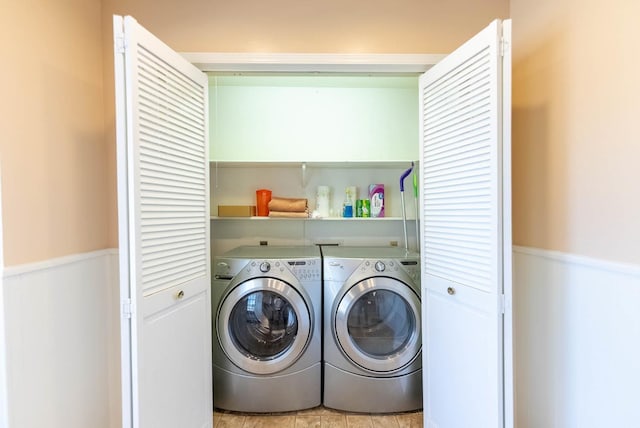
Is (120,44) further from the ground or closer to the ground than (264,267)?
further from the ground

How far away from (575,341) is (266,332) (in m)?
1.59

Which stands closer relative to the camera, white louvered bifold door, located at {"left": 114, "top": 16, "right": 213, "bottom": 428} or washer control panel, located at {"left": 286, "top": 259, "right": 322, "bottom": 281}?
white louvered bifold door, located at {"left": 114, "top": 16, "right": 213, "bottom": 428}

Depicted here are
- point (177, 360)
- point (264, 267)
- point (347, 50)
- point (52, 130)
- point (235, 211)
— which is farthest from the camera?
point (235, 211)

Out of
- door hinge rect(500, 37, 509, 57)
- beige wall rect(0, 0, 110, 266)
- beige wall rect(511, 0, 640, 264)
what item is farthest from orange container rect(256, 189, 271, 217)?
door hinge rect(500, 37, 509, 57)

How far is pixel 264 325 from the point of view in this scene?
215 centimetres

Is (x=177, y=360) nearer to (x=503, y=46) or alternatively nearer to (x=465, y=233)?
(x=465, y=233)

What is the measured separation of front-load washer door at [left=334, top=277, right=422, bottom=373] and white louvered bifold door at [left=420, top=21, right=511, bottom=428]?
0.69 ft

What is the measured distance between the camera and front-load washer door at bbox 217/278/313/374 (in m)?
2.07

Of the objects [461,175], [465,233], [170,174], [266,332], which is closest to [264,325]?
[266,332]

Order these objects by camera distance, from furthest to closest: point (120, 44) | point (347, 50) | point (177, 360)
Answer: point (347, 50) < point (177, 360) < point (120, 44)

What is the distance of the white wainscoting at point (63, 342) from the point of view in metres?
1.28

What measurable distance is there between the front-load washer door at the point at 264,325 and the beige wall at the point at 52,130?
0.81 metres

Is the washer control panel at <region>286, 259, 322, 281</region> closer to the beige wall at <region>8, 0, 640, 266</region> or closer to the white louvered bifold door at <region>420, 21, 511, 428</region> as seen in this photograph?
the white louvered bifold door at <region>420, 21, 511, 428</region>

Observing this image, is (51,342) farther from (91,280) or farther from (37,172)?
(37,172)
